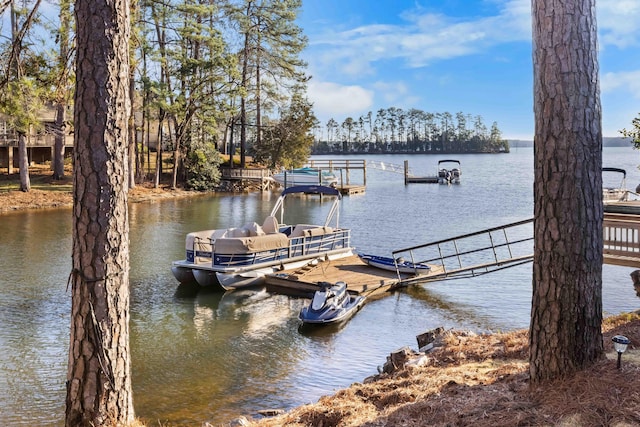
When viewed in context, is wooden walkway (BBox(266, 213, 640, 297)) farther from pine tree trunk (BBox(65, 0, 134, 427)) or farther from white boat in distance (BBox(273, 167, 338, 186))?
white boat in distance (BBox(273, 167, 338, 186))

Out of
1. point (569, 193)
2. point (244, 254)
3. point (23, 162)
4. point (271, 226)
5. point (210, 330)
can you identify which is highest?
point (23, 162)

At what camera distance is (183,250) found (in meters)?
20.2

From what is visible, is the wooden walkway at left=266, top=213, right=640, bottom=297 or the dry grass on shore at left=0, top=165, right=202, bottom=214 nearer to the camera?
the wooden walkway at left=266, top=213, right=640, bottom=297

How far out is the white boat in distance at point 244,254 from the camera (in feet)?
50.5

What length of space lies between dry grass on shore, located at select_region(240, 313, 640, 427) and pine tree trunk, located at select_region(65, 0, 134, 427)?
75.9 inches

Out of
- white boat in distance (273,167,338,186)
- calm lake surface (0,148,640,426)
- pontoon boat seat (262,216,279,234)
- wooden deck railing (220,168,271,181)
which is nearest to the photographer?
calm lake surface (0,148,640,426)

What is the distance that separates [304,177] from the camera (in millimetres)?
51094

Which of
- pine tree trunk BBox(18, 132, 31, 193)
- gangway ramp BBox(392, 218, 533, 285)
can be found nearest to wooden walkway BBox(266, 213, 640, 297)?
gangway ramp BBox(392, 218, 533, 285)

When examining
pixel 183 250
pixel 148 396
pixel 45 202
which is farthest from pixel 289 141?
pixel 148 396

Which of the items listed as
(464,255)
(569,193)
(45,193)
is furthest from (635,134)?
(45,193)

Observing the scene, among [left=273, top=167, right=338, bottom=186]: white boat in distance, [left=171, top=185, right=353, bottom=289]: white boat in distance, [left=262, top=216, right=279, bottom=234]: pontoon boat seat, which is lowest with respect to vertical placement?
[left=171, top=185, right=353, bottom=289]: white boat in distance

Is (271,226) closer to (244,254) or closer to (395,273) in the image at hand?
(244,254)

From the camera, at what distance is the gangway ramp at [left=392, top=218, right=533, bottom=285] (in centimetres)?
1535

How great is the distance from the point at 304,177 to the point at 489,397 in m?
46.4
